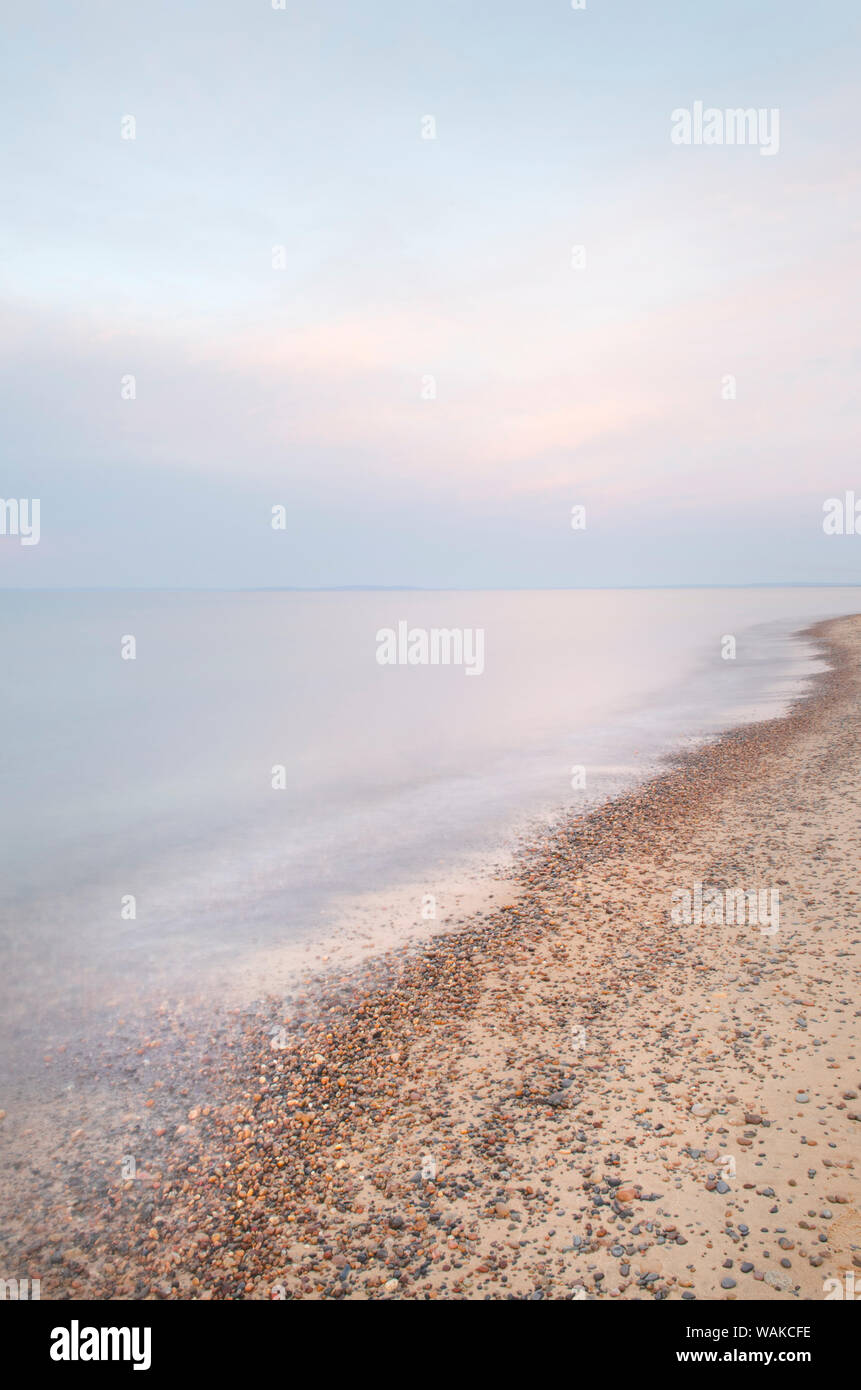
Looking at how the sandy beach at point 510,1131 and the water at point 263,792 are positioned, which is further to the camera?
the water at point 263,792

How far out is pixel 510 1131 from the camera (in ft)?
25.3

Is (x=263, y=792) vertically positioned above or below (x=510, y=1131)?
above

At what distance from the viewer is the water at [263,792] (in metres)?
13.8

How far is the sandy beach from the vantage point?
6.23 m

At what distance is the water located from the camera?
1382 cm

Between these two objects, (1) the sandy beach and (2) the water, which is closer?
(1) the sandy beach

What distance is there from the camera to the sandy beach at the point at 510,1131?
6.23 metres

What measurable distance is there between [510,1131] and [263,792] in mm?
19592

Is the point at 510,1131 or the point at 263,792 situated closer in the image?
the point at 510,1131

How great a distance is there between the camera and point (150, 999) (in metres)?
11.9

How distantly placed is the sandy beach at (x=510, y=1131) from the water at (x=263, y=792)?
9.20ft

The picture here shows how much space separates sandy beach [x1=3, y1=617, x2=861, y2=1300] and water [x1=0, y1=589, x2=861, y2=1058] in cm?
280

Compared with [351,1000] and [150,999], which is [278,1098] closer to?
[351,1000]

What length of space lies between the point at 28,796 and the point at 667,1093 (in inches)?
1021
